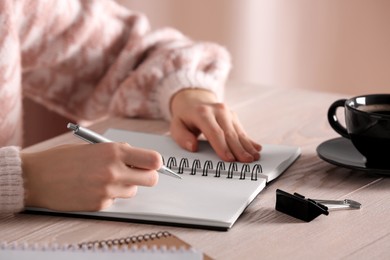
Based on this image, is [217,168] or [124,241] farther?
[217,168]

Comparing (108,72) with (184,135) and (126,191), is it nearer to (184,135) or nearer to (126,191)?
(184,135)

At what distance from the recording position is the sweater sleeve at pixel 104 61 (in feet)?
4.66

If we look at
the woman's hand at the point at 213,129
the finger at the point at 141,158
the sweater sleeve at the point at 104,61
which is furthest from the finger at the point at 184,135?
the finger at the point at 141,158

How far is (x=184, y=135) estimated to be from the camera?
1.19 meters

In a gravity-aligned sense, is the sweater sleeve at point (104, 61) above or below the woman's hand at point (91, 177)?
above

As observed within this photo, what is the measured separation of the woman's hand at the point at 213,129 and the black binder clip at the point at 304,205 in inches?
6.5

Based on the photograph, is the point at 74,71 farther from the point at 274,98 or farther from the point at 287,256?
the point at 287,256

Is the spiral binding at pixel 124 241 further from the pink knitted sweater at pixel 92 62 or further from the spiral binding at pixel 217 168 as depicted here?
the pink knitted sweater at pixel 92 62

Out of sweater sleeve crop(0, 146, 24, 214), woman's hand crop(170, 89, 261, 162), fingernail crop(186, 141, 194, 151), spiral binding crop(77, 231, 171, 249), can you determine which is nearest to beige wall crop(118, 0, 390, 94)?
woman's hand crop(170, 89, 261, 162)

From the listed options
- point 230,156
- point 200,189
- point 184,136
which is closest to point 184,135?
point 184,136

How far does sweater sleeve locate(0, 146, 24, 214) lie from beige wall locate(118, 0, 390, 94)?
167 centimetres

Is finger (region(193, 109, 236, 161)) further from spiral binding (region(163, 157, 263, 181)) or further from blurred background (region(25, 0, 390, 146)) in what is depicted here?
blurred background (region(25, 0, 390, 146))

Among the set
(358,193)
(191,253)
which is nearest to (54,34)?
(358,193)

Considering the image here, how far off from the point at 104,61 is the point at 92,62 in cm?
2
